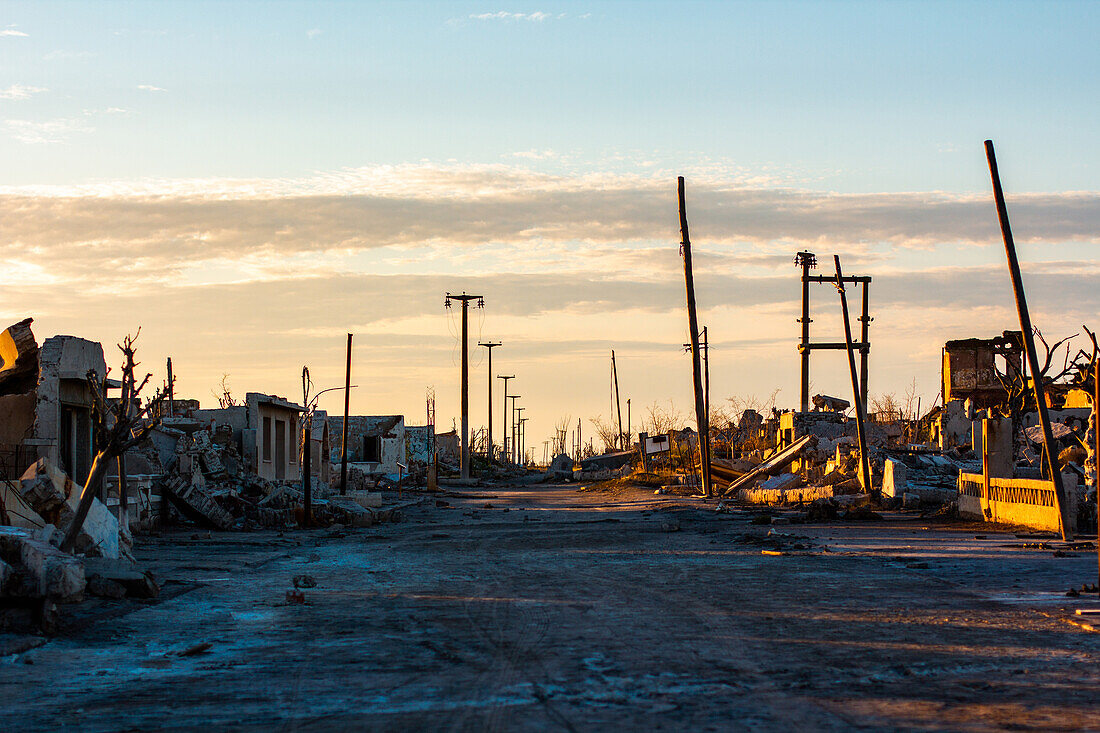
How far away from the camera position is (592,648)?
371 inches

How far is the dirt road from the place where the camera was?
714cm

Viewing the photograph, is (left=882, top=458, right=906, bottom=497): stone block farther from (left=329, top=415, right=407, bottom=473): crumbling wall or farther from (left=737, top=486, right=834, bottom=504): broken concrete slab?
(left=329, top=415, right=407, bottom=473): crumbling wall

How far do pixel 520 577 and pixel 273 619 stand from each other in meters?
4.76

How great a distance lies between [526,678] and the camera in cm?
824

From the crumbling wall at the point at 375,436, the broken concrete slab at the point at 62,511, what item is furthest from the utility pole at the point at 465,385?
the broken concrete slab at the point at 62,511

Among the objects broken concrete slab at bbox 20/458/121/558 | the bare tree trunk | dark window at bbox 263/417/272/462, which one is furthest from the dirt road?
dark window at bbox 263/417/272/462

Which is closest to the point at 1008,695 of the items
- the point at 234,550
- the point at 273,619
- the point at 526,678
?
the point at 526,678

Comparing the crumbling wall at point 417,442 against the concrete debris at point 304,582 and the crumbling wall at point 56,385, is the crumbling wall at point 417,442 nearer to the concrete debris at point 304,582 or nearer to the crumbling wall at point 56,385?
the crumbling wall at point 56,385

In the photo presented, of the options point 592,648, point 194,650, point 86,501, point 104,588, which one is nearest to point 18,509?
point 86,501

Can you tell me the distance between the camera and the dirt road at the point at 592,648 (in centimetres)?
714

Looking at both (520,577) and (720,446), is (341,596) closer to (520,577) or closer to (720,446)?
(520,577)

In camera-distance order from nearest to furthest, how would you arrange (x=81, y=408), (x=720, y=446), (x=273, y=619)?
(x=273, y=619) < (x=81, y=408) < (x=720, y=446)

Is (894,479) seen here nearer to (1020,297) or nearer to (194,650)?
(1020,297)

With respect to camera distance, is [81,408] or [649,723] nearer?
[649,723]
